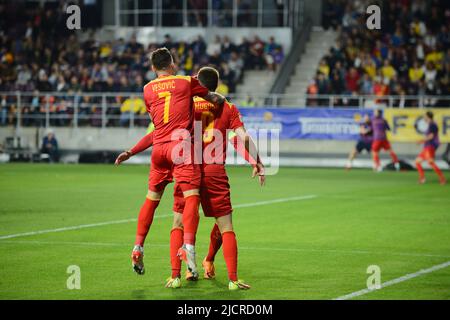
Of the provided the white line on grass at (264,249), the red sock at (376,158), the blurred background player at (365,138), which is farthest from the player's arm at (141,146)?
the blurred background player at (365,138)

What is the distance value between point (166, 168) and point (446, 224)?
26.4 feet

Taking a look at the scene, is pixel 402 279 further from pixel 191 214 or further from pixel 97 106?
pixel 97 106

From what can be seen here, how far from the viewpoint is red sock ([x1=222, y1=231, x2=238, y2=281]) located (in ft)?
34.9

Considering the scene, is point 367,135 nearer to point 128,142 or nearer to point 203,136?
point 128,142

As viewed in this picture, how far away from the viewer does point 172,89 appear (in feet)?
36.0

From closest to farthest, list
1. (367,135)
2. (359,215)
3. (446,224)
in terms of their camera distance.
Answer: (446,224), (359,215), (367,135)

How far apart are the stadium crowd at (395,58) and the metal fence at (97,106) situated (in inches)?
17.6

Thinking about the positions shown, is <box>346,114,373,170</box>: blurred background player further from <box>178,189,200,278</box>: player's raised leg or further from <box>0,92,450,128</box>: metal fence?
<box>178,189,200,278</box>: player's raised leg

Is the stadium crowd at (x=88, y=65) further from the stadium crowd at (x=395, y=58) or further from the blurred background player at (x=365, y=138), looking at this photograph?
the blurred background player at (x=365, y=138)

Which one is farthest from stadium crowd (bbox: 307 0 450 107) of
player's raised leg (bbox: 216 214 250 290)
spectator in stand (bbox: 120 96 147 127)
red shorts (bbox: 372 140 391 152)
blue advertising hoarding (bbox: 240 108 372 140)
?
player's raised leg (bbox: 216 214 250 290)

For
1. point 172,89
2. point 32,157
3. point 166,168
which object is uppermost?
point 172,89

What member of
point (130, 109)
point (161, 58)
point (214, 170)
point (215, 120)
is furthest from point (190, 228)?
point (130, 109)

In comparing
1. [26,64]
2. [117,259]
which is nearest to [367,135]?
[26,64]

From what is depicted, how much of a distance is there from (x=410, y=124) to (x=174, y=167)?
1088 inches
